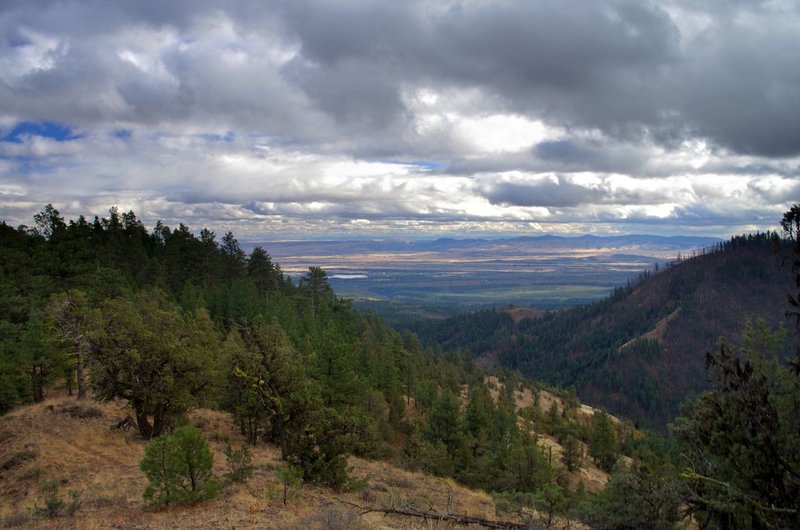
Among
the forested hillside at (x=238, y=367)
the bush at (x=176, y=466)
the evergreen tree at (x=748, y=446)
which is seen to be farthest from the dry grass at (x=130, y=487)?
the evergreen tree at (x=748, y=446)

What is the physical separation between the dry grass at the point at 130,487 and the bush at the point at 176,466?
1.58 ft

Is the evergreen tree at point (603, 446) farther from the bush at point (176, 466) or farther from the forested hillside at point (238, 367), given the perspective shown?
the bush at point (176, 466)

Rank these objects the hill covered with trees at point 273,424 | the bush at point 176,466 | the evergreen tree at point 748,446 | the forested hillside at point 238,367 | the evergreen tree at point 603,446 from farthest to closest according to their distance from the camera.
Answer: the evergreen tree at point 603,446 → the forested hillside at point 238,367 → the bush at point 176,466 → the hill covered with trees at point 273,424 → the evergreen tree at point 748,446

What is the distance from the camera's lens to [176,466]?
596 inches

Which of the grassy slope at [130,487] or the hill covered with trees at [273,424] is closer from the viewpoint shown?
the hill covered with trees at [273,424]

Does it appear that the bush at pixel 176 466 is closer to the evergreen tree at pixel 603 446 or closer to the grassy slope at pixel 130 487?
the grassy slope at pixel 130 487

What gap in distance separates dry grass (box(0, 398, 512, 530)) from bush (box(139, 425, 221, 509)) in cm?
48

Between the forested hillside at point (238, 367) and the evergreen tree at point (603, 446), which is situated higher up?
the forested hillside at point (238, 367)

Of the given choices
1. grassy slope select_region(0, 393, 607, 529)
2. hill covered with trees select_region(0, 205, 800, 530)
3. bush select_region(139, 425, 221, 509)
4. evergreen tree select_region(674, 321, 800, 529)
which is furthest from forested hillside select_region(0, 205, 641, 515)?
evergreen tree select_region(674, 321, 800, 529)

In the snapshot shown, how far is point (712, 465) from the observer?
1118 centimetres

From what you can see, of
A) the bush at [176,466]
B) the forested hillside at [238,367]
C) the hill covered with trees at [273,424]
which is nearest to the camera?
the hill covered with trees at [273,424]

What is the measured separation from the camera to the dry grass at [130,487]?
1446 centimetres

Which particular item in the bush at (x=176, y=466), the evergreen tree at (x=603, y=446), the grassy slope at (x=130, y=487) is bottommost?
the evergreen tree at (x=603, y=446)

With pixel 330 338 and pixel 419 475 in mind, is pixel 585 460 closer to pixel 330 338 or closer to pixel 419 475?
pixel 419 475
